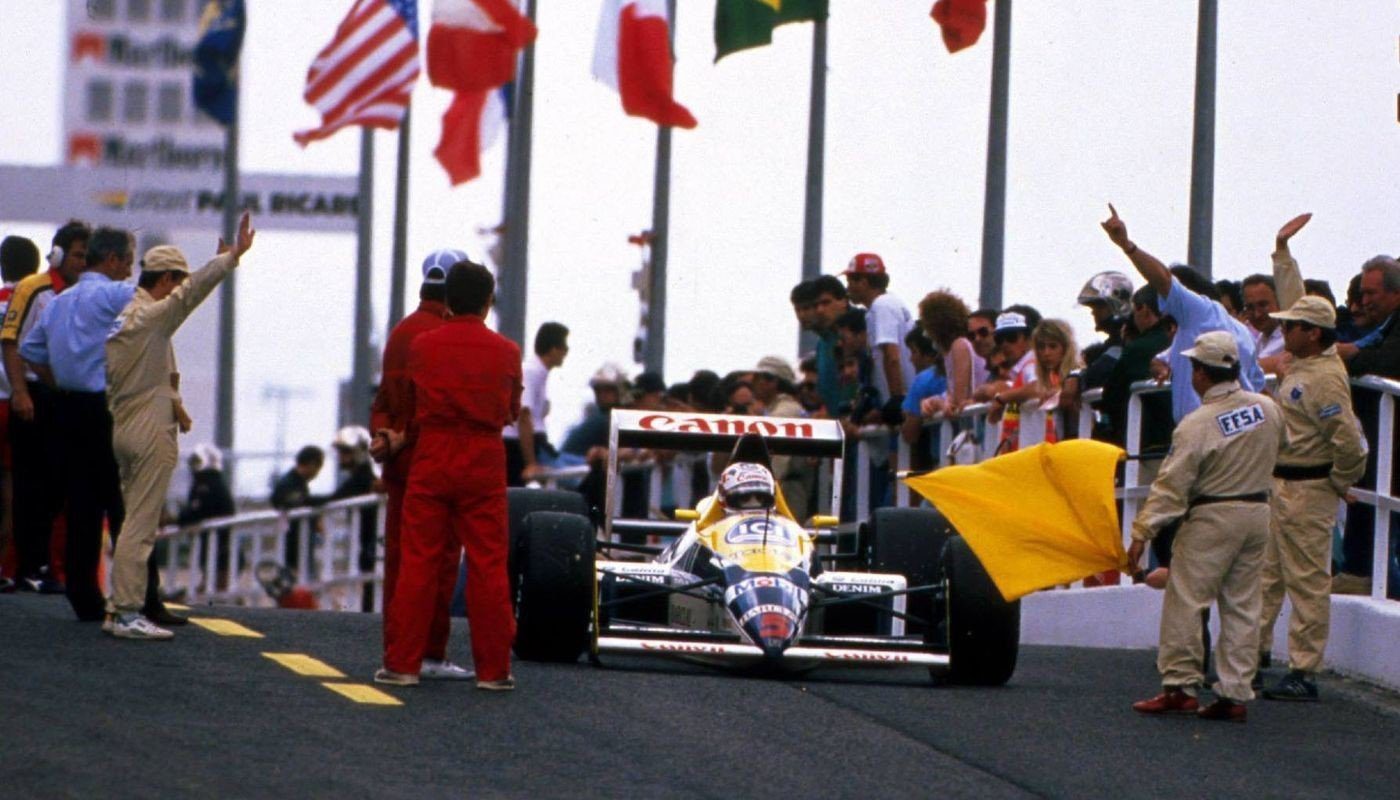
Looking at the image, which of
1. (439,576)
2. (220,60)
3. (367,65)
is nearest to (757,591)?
(439,576)

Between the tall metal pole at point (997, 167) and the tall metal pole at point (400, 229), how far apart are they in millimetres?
11534

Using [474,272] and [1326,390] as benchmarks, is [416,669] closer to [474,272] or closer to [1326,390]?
[474,272]

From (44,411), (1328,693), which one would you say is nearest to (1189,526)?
(1328,693)

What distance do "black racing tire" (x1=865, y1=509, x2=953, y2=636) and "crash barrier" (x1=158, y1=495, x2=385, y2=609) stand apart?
35.1 feet

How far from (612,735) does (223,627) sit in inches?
179

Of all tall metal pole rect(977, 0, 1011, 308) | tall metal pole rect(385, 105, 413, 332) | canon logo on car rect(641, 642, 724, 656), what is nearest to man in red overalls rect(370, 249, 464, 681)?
canon logo on car rect(641, 642, 724, 656)

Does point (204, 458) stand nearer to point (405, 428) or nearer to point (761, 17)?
point (761, 17)

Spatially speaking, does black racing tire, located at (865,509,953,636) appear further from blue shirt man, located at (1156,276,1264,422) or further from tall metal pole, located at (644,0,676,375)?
tall metal pole, located at (644,0,676,375)

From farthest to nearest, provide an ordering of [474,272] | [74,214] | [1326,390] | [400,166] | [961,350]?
[74,214], [400,166], [961,350], [1326,390], [474,272]

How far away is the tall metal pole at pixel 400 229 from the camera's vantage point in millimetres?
36875

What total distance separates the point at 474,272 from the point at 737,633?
221 cm

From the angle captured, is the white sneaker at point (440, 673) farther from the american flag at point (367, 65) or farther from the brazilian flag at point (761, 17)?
the american flag at point (367, 65)

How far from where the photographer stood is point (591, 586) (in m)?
14.1

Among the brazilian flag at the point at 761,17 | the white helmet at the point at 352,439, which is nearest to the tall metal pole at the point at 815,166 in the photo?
the brazilian flag at the point at 761,17
